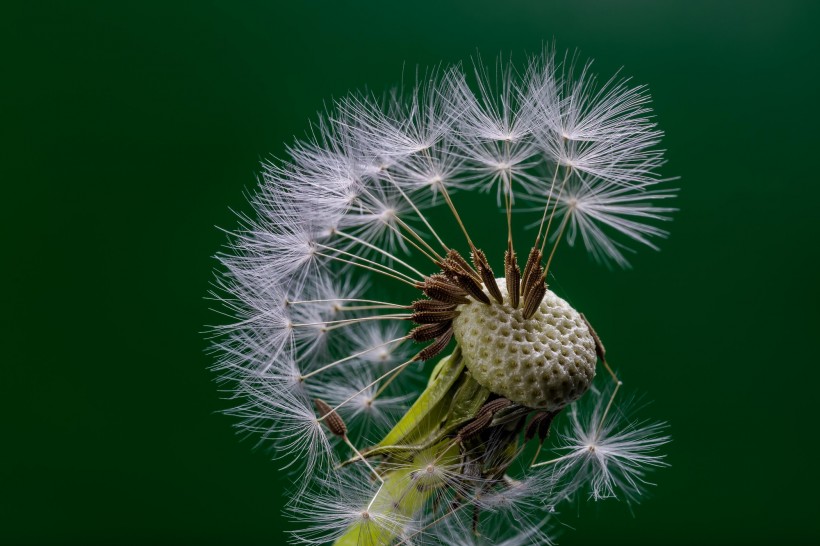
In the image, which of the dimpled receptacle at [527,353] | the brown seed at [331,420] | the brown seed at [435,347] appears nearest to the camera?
the dimpled receptacle at [527,353]

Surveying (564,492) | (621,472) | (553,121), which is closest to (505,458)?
(564,492)

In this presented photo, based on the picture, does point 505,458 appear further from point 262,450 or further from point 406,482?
point 262,450

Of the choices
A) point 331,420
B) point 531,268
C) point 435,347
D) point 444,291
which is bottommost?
point 331,420

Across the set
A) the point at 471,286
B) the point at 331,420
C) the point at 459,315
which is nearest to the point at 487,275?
the point at 471,286

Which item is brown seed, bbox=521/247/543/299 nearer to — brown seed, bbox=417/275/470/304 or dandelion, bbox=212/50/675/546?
dandelion, bbox=212/50/675/546

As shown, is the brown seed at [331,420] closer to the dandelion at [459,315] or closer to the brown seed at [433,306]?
the dandelion at [459,315]

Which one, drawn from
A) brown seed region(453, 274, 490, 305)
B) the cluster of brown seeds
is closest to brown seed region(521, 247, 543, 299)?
the cluster of brown seeds

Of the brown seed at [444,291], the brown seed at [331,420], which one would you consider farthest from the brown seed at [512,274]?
the brown seed at [331,420]

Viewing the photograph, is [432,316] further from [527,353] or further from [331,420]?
[331,420]
